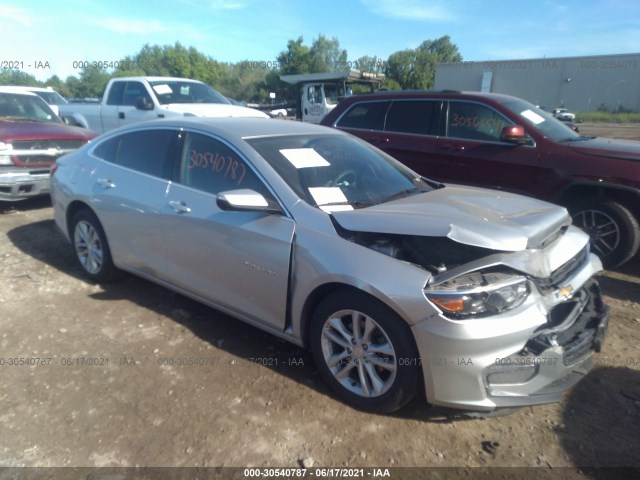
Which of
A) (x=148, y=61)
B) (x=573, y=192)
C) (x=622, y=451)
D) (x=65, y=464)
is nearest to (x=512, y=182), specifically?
(x=573, y=192)

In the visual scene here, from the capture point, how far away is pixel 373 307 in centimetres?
259

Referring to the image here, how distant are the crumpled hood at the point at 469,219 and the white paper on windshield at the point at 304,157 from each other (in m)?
0.58

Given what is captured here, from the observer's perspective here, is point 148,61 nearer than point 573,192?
No

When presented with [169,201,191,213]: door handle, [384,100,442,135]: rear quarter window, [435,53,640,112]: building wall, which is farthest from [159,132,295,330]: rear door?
[435,53,640,112]: building wall

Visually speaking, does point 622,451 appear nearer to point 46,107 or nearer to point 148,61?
point 46,107

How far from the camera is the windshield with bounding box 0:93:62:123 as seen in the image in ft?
26.7

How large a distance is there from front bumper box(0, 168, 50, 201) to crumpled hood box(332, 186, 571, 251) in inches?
215

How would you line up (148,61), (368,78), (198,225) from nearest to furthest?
(198,225)
(368,78)
(148,61)

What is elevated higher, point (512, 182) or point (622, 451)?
point (512, 182)

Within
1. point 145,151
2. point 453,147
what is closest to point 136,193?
point 145,151

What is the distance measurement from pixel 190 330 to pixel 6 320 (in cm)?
151

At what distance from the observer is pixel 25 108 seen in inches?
328

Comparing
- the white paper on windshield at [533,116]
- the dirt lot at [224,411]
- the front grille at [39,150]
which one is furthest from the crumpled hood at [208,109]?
the dirt lot at [224,411]

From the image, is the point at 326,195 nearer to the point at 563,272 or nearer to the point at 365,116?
the point at 563,272
